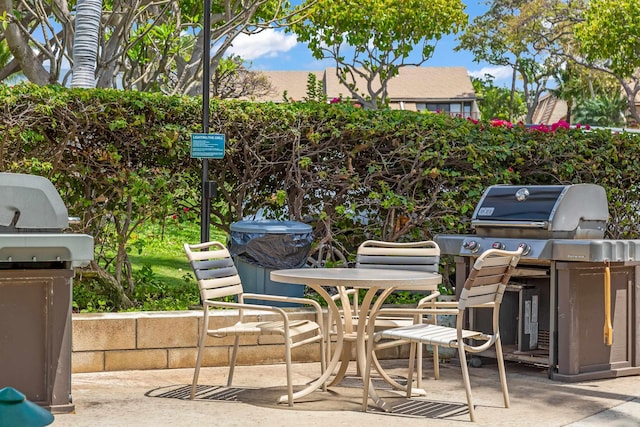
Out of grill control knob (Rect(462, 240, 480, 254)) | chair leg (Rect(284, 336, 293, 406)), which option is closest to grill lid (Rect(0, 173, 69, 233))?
chair leg (Rect(284, 336, 293, 406))

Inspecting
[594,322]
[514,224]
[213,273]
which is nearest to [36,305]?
[213,273]

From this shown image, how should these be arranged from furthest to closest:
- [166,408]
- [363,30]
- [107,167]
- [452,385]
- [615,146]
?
[363,30] → [615,146] → [107,167] → [452,385] → [166,408]

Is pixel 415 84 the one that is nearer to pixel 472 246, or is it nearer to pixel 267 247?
pixel 267 247

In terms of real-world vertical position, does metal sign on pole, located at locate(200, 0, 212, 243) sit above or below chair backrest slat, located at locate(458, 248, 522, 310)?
above

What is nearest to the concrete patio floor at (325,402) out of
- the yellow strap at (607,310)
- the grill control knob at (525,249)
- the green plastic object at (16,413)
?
the yellow strap at (607,310)

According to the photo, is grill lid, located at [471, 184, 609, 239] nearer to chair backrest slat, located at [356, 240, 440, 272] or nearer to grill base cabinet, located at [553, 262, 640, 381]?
grill base cabinet, located at [553, 262, 640, 381]

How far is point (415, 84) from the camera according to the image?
58.6m

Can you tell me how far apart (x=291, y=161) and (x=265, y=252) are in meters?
0.98

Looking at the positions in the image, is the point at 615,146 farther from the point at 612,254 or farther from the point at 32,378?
the point at 32,378

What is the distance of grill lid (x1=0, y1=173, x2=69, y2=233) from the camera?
5.02m

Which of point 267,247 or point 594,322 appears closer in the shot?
point 594,322

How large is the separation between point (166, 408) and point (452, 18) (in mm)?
30605

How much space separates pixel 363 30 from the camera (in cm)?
3259

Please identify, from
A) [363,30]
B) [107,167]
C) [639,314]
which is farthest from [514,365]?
[363,30]
